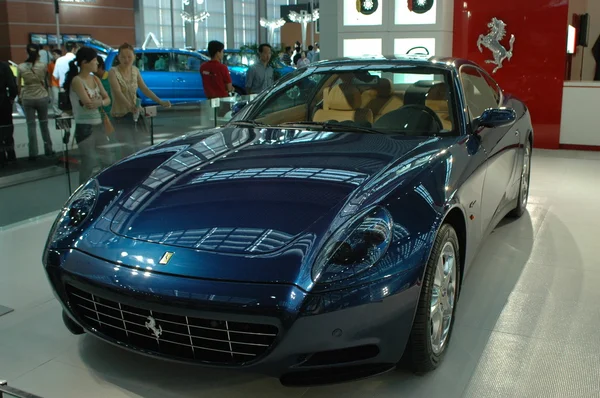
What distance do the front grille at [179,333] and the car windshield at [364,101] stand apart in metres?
1.44

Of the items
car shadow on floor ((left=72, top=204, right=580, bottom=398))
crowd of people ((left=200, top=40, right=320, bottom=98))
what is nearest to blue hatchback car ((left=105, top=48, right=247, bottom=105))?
crowd of people ((left=200, top=40, right=320, bottom=98))

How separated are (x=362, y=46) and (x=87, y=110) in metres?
4.30

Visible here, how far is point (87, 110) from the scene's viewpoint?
506 centimetres

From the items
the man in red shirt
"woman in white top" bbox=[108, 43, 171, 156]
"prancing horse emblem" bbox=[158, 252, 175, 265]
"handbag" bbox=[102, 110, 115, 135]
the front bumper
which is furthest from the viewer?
the man in red shirt

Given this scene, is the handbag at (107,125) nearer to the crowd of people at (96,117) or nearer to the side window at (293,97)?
the crowd of people at (96,117)

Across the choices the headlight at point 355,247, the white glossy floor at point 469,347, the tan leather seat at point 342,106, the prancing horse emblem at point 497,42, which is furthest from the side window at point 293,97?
the prancing horse emblem at point 497,42

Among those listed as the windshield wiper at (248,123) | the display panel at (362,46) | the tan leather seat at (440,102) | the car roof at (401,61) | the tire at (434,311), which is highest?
the display panel at (362,46)

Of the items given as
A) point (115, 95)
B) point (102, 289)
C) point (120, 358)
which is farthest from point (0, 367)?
point (115, 95)

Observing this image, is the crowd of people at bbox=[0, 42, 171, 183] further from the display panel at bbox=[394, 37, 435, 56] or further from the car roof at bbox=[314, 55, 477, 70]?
the display panel at bbox=[394, 37, 435, 56]

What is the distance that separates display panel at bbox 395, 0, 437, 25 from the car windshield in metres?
4.51

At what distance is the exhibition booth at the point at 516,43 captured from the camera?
7.32 m

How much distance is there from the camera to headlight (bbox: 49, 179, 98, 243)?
2.44m

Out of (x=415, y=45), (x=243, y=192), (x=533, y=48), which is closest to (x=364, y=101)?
(x=243, y=192)

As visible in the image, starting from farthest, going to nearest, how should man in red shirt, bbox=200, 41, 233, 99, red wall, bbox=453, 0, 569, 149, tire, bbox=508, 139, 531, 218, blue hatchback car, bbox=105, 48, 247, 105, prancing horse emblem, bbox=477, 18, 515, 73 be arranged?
blue hatchback car, bbox=105, 48, 247, 105 < man in red shirt, bbox=200, 41, 233, 99 < prancing horse emblem, bbox=477, 18, 515, 73 < red wall, bbox=453, 0, 569, 149 < tire, bbox=508, 139, 531, 218
